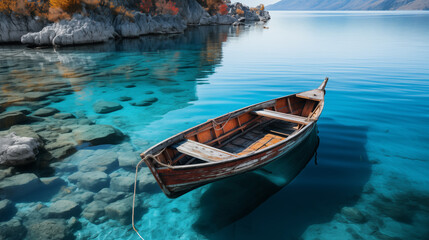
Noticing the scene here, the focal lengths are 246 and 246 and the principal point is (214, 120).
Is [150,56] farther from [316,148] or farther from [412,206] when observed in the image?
[412,206]

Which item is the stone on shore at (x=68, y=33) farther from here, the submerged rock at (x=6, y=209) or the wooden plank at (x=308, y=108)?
the wooden plank at (x=308, y=108)

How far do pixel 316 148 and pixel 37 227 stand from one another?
9422 millimetres

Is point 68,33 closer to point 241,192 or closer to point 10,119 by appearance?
point 10,119

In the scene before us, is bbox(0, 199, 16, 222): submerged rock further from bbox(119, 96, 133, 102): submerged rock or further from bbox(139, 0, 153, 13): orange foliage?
bbox(139, 0, 153, 13): orange foliage

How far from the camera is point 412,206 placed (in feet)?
22.3

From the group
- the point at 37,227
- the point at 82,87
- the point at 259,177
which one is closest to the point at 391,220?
the point at 259,177

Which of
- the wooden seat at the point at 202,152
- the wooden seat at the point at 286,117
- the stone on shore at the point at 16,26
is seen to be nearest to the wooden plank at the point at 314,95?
the wooden seat at the point at 286,117

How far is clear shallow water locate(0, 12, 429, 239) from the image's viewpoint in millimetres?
6398

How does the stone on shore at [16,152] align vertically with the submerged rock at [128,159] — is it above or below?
above

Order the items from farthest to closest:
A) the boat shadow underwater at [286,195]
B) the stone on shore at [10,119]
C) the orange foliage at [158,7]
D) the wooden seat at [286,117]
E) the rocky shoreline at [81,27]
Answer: the orange foliage at [158,7] → the rocky shoreline at [81,27] → the stone on shore at [10,119] → the wooden seat at [286,117] → the boat shadow underwater at [286,195]

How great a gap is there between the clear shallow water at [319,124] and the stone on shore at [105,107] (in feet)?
1.25

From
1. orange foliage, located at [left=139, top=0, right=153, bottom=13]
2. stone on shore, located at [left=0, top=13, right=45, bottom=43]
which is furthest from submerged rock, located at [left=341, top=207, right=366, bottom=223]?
orange foliage, located at [left=139, top=0, right=153, bottom=13]

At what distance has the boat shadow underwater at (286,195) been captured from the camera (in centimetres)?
633

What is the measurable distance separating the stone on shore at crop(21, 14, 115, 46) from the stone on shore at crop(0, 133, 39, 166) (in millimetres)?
35420
